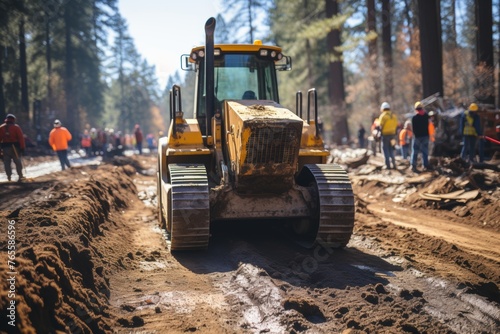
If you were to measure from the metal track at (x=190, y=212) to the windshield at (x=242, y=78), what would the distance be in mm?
2073

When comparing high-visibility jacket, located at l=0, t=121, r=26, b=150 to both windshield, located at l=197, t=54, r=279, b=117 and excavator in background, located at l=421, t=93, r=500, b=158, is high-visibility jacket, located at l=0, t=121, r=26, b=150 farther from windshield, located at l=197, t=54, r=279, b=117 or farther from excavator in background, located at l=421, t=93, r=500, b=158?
excavator in background, located at l=421, t=93, r=500, b=158

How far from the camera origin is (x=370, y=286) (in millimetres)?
5539

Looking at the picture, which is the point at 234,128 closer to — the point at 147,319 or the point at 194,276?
the point at 194,276

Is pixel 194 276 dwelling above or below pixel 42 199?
below

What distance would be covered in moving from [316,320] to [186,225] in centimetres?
274

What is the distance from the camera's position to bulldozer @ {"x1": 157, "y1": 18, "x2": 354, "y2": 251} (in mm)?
6852

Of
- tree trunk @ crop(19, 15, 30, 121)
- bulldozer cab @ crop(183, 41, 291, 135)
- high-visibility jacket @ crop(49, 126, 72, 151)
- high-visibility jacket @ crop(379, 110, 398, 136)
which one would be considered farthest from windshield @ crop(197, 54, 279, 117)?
tree trunk @ crop(19, 15, 30, 121)

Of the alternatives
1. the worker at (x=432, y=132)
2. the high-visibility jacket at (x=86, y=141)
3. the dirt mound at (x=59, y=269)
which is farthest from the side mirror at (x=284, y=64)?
the high-visibility jacket at (x=86, y=141)

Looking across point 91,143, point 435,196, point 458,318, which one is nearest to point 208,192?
point 458,318

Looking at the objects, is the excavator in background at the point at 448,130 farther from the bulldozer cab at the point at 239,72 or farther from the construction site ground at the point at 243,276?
the bulldozer cab at the point at 239,72

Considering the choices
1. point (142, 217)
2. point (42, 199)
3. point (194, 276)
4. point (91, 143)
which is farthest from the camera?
point (91, 143)

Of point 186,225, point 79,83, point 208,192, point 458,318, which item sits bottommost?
point 458,318

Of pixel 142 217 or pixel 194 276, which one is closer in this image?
pixel 194 276

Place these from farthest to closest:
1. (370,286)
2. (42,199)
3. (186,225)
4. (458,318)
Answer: (42,199) < (186,225) < (370,286) < (458,318)
